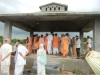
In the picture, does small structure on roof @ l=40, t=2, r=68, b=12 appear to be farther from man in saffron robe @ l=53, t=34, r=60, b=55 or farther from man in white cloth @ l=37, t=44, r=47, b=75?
man in white cloth @ l=37, t=44, r=47, b=75

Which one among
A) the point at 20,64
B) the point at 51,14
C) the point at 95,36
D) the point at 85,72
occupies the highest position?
the point at 51,14

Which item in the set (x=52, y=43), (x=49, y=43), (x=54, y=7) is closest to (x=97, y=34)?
(x=52, y=43)

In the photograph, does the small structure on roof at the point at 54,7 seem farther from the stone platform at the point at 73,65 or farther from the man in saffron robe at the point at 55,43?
the stone platform at the point at 73,65

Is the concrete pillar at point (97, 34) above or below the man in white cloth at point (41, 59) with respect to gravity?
above

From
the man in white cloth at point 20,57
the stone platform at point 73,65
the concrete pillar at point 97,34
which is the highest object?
the concrete pillar at point 97,34

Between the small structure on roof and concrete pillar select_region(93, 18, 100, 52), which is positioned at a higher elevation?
the small structure on roof

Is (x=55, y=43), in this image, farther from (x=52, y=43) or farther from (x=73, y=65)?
(x=73, y=65)

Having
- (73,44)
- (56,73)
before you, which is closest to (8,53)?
(56,73)

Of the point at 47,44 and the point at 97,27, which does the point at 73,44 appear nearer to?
the point at 47,44

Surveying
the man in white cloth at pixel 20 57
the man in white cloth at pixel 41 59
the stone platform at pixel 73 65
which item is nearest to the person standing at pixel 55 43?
the stone platform at pixel 73 65

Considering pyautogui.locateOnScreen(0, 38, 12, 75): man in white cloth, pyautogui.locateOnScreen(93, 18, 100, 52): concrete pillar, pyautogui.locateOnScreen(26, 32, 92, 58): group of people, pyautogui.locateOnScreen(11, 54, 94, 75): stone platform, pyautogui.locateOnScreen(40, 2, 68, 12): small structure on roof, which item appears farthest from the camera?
pyautogui.locateOnScreen(40, 2, 68, 12): small structure on roof

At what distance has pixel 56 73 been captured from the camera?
880 cm

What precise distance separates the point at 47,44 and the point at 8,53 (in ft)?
16.8

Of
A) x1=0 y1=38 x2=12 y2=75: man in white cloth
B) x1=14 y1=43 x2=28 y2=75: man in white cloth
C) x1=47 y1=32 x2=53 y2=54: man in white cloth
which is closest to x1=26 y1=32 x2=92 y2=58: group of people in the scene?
x1=47 y1=32 x2=53 y2=54: man in white cloth
